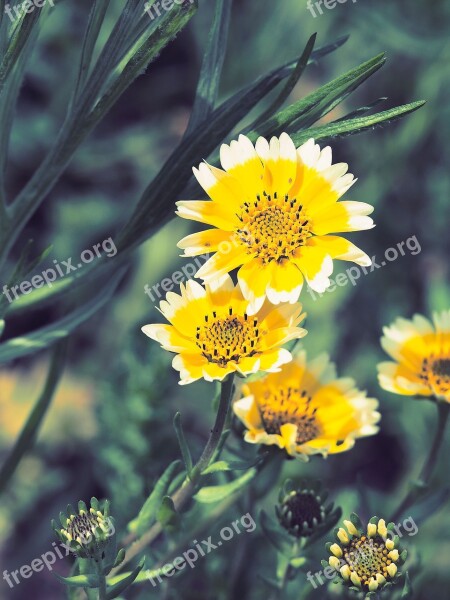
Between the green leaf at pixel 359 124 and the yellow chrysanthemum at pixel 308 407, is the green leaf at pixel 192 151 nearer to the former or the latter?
the green leaf at pixel 359 124

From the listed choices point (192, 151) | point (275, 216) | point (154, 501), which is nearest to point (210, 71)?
point (192, 151)

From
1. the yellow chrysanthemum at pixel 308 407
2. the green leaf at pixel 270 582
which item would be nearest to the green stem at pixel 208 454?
the yellow chrysanthemum at pixel 308 407

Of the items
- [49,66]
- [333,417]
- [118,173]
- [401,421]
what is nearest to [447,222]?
[401,421]

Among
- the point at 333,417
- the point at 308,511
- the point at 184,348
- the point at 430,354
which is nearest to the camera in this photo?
the point at 184,348

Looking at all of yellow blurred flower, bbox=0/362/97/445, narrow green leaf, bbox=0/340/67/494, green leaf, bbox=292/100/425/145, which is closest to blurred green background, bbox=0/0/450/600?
yellow blurred flower, bbox=0/362/97/445

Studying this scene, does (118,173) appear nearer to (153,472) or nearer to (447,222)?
(447,222)

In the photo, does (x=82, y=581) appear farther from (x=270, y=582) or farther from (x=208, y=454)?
(x=270, y=582)

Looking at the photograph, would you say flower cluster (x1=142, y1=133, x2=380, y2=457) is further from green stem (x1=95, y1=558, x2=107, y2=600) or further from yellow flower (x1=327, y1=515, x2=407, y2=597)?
green stem (x1=95, y1=558, x2=107, y2=600)

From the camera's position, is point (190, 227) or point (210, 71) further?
point (190, 227)
